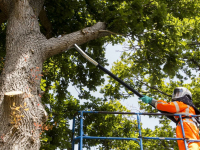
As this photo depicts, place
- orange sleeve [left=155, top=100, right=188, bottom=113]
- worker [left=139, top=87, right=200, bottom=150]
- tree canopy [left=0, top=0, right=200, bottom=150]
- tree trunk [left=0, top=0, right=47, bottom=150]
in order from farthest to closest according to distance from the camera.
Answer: tree canopy [left=0, top=0, right=200, bottom=150] → orange sleeve [left=155, top=100, right=188, bottom=113] → worker [left=139, top=87, right=200, bottom=150] → tree trunk [left=0, top=0, right=47, bottom=150]

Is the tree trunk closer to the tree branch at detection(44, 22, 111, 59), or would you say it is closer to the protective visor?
the tree branch at detection(44, 22, 111, 59)

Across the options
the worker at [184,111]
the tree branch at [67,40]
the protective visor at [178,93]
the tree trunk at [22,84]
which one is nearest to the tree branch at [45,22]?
the tree trunk at [22,84]

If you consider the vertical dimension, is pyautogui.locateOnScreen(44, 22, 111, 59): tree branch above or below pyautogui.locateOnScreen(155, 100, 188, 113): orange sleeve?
above

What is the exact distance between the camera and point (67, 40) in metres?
5.05

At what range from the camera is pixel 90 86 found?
338 inches

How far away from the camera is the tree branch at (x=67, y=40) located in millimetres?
4729

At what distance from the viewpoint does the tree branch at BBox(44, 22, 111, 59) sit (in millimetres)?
4729

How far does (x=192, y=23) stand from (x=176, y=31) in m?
0.90

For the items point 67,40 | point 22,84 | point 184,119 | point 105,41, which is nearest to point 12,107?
point 22,84

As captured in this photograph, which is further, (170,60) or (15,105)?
(170,60)

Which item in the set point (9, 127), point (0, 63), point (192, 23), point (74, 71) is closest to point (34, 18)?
point (0, 63)

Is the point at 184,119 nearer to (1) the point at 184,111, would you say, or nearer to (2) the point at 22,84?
(1) the point at 184,111

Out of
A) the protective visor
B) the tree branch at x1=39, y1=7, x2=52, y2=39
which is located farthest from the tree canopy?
the protective visor

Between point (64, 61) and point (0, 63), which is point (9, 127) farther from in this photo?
point (64, 61)
